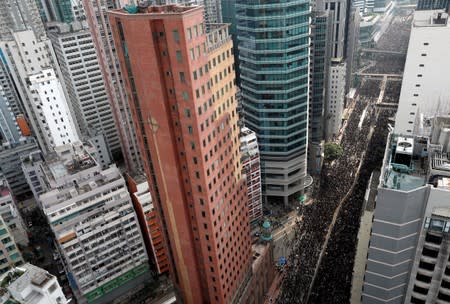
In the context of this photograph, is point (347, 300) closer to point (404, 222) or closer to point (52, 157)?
point (404, 222)

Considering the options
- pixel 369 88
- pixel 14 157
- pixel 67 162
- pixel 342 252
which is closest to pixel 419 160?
pixel 342 252

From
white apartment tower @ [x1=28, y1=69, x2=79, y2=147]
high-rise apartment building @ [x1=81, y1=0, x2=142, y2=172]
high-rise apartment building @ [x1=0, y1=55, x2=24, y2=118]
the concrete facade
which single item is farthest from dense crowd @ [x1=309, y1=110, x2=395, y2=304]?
high-rise apartment building @ [x1=0, y1=55, x2=24, y2=118]

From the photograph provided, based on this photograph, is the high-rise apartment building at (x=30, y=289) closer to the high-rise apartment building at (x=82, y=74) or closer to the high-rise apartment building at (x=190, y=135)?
the high-rise apartment building at (x=190, y=135)

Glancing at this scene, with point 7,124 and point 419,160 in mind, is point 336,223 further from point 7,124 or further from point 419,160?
point 7,124

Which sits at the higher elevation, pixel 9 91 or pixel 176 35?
pixel 176 35

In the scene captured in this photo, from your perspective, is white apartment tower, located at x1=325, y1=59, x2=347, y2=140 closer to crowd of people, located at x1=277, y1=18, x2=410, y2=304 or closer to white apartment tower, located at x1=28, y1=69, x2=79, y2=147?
crowd of people, located at x1=277, y1=18, x2=410, y2=304

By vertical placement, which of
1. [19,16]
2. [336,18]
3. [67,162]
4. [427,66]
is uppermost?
[19,16]

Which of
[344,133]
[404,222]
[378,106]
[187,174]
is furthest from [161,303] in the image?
[378,106]

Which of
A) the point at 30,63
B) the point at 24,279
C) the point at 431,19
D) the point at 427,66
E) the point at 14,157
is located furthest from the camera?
the point at 14,157
